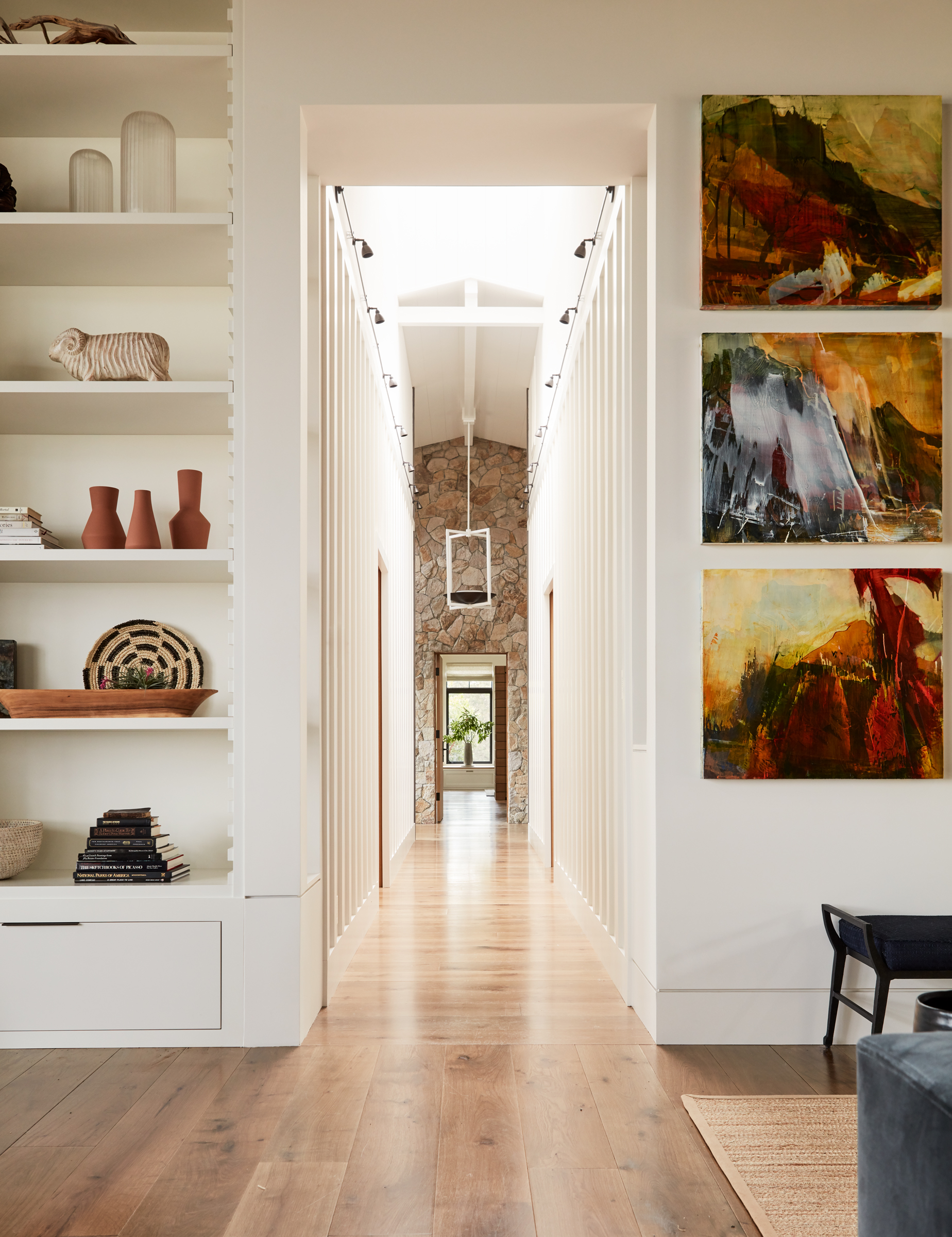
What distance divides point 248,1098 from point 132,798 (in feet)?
4.16

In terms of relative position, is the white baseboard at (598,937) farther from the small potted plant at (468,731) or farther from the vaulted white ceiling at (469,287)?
the small potted plant at (468,731)

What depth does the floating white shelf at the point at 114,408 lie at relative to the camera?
3.22 m

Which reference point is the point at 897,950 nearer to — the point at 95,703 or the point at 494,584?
the point at 95,703

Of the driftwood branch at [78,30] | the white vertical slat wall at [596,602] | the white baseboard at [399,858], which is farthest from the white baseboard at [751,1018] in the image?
Answer: the white baseboard at [399,858]

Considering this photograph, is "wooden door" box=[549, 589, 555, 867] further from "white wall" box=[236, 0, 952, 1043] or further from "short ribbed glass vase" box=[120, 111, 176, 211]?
"short ribbed glass vase" box=[120, 111, 176, 211]

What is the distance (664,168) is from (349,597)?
2.49 meters

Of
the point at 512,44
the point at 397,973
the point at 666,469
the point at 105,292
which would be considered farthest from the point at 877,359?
the point at 397,973

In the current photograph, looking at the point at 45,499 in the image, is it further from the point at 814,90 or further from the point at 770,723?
the point at 814,90

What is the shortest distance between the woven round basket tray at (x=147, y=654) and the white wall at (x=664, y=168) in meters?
Answer: 0.53

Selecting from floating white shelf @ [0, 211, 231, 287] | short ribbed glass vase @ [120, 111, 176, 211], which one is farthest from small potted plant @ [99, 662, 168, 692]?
short ribbed glass vase @ [120, 111, 176, 211]

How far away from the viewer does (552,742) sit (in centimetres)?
748

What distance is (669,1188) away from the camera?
2123 mm

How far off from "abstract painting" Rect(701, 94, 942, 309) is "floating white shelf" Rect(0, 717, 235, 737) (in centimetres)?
215

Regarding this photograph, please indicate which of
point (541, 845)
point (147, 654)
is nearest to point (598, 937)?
point (147, 654)
